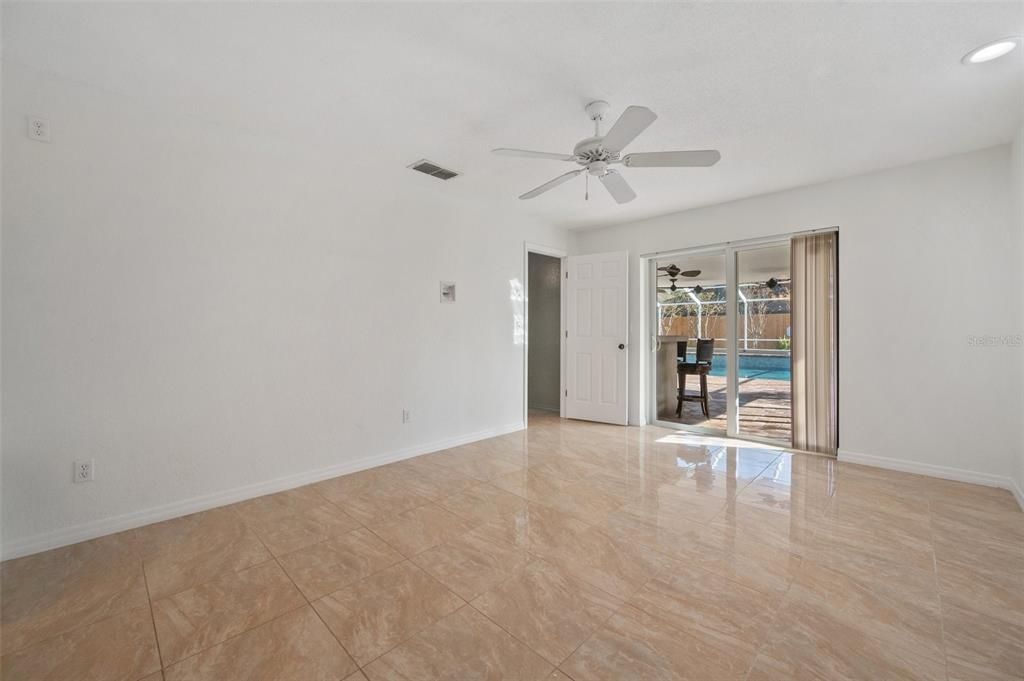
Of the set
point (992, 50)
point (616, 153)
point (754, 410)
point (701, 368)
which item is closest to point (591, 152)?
point (616, 153)

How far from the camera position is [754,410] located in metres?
5.75

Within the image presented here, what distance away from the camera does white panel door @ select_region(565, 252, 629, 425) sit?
5.29 meters

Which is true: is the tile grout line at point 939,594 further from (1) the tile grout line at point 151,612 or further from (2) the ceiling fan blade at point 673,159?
(1) the tile grout line at point 151,612

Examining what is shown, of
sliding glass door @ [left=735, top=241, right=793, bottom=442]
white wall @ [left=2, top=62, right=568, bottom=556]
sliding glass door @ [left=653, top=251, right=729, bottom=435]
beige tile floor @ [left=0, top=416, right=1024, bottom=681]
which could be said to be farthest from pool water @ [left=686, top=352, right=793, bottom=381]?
white wall @ [left=2, top=62, right=568, bottom=556]

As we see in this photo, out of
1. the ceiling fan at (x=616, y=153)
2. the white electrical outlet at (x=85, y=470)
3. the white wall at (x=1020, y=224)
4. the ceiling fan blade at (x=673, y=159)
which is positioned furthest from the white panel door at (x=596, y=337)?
the white electrical outlet at (x=85, y=470)

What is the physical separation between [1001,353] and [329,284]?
16.8 feet

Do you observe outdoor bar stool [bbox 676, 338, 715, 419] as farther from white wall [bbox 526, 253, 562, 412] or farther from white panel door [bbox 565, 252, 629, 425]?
white wall [bbox 526, 253, 562, 412]

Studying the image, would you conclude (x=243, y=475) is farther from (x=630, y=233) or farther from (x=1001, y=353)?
(x=1001, y=353)

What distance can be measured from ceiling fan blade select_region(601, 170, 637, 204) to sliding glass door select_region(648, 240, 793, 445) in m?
2.15

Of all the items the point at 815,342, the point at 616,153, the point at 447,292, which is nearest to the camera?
the point at 616,153

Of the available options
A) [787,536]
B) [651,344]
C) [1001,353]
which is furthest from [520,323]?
[1001,353]

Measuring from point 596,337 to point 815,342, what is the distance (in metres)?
2.29

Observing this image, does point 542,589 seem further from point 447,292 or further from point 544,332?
point 544,332

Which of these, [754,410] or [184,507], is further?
[754,410]
